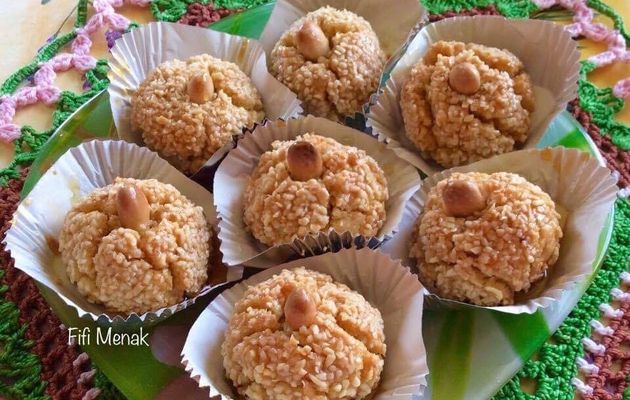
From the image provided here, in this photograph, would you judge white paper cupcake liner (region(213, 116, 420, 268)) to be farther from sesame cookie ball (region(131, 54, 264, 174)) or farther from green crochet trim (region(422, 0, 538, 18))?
green crochet trim (region(422, 0, 538, 18))

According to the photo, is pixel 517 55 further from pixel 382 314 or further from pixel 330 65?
pixel 382 314

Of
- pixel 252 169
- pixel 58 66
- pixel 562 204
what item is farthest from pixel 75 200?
pixel 562 204

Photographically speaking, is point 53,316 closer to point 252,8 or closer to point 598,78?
point 252,8

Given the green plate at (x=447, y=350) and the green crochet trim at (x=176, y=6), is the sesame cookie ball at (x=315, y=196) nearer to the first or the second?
the green plate at (x=447, y=350)

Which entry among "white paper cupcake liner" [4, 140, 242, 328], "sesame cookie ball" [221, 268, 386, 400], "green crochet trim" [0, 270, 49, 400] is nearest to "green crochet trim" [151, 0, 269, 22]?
"white paper cupcake liner" [4, 140, 242, 328]

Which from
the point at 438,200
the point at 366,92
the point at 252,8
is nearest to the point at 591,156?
the point at 438,200
